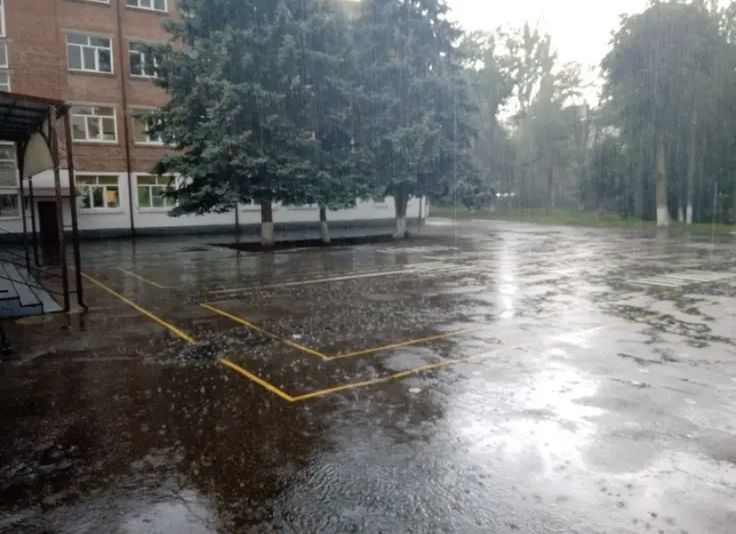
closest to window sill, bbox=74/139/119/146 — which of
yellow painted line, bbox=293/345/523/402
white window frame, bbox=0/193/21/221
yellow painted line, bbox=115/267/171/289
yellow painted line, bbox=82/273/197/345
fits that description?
white window frame, bbox=0/193/21/221

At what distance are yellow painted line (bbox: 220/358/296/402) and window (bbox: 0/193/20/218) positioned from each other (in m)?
23.4

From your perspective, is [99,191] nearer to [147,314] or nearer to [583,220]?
[147,314]

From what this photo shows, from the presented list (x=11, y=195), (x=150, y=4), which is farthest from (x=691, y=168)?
(x=11, y=195)

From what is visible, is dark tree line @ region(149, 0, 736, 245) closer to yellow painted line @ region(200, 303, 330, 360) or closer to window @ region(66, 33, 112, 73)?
window @ region(66, 33, 112, 73)

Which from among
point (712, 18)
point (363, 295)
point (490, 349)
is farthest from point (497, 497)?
point (712, 18)

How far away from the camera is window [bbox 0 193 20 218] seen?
82.1 feet

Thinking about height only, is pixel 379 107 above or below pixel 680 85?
below

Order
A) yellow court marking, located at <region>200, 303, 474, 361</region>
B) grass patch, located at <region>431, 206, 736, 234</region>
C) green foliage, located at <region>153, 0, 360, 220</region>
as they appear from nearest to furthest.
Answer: yellow court marking, located at <region>200, 303, 474, 361</region>, green foliage, located at <region>153, 0, 360, 220</region>, grass patch, located at <region>431, 206, 736, 234</region>

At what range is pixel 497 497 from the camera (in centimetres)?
376

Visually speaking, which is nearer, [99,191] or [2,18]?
[2,18]

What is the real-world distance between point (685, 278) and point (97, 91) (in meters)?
25.9

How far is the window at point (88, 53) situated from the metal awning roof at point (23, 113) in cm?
1523

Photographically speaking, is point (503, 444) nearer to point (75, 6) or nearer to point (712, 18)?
point (75, 6)

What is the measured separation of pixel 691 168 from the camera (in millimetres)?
34375
